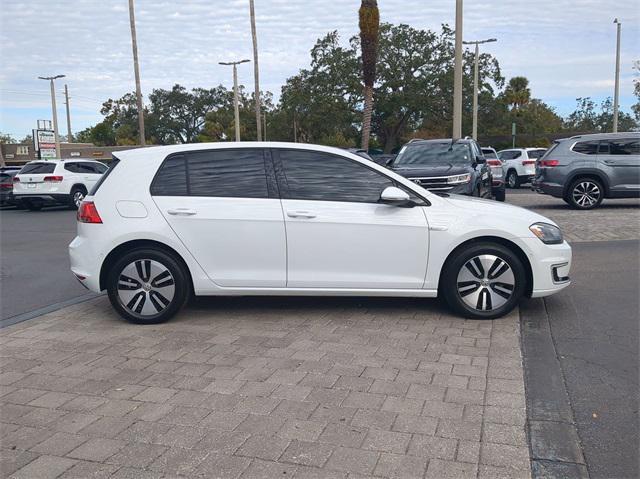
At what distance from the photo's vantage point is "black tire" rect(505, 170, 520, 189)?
971 inches

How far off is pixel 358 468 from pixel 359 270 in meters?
2.75

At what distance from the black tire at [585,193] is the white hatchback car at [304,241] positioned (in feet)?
31.7

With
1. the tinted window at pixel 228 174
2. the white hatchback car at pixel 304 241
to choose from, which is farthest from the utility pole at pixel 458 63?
the tinted window at pixel 228 174

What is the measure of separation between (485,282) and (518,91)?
6115 centimetres

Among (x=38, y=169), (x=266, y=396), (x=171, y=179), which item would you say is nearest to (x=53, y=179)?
(x=38, y=169)

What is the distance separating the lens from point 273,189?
19.4 feet

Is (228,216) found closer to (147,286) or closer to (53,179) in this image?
(147,286)

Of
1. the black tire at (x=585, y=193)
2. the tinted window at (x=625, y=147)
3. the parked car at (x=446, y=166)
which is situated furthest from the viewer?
the black tire at (x=585, y=193)

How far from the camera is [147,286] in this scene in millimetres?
5879

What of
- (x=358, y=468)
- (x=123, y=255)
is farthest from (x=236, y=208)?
(x=358, y=468)

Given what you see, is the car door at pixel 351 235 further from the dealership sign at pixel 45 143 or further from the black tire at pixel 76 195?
the dealership sign at pixel 45 143

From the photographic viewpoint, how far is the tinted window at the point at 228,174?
595cm

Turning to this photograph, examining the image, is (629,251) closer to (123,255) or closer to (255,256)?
(255,256)

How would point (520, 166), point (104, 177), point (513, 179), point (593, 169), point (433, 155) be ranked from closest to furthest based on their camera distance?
point (104, 177)
point (433, 155)
point (593, 169)
point (520, 166)
point (513, 179)
